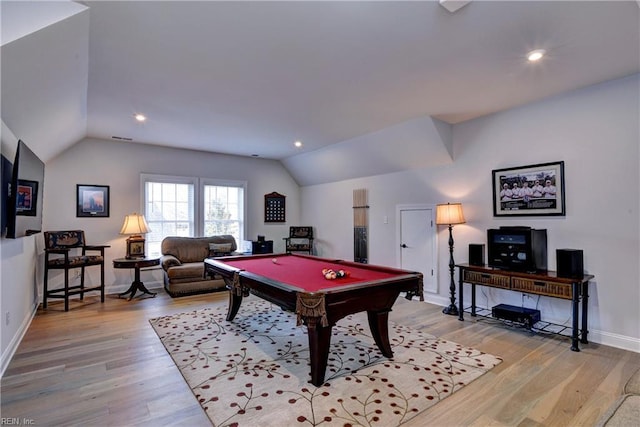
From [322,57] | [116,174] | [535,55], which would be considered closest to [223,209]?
[116,174]

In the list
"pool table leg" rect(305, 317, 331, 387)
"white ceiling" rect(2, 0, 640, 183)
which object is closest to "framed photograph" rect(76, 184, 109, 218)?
"white ceiling" rect(2, 0, 640, 183)

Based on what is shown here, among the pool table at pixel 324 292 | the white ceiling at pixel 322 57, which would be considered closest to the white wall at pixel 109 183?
the white ceiling at pixel 322 57

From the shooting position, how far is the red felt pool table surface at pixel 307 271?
8.68ft

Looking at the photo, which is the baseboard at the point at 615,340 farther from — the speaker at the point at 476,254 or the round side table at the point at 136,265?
the round side table at the point at 136,265

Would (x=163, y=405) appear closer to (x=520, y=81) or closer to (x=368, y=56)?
(x=368, y=56)

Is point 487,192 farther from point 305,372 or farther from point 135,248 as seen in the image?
point 135,248

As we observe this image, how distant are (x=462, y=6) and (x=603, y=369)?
313 centimetres

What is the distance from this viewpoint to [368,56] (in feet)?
8.71

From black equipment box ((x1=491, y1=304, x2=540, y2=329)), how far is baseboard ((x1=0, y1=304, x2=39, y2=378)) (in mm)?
4794

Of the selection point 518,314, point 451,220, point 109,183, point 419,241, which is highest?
point 109,183

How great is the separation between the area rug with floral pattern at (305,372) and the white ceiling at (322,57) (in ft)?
8.56

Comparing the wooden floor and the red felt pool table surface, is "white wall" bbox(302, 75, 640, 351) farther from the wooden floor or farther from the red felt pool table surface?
the red felt pool table surface

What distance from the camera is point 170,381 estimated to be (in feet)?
8.26

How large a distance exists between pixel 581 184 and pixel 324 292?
3.16 metres
